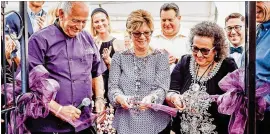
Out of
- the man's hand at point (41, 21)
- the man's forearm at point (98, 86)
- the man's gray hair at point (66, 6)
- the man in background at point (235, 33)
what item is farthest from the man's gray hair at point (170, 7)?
the man's hand at point (41, 21)

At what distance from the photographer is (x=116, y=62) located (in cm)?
198

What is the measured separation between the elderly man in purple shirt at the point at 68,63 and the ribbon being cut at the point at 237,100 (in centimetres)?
73

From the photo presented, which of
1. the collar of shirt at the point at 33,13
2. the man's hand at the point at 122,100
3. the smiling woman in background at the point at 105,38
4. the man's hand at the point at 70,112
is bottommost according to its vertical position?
the man's hand at the point at 70,112

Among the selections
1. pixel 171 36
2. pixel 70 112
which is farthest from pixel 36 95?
pixel 171 36

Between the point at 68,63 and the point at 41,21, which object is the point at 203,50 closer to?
the point at 68,63

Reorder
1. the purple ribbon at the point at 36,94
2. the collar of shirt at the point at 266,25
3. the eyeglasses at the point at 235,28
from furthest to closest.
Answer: the eyeglasses at the point at 235,28 → the purple ribbon at the point at 36,94 → the collar of shirt at the point at 266,25

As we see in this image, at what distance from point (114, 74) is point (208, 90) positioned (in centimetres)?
56

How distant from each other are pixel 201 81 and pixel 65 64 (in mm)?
791

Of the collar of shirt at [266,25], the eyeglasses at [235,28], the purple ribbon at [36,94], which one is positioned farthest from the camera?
the eyeglasses at [235,28]

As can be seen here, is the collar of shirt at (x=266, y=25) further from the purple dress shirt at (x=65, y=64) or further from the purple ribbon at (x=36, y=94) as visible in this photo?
the purple ribbon at (x=36, y=94)

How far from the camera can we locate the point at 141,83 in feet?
6.40

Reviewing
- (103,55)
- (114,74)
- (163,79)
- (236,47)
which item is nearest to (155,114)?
(163,79)

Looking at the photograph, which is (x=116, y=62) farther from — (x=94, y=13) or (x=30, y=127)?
(x=30, y=127)

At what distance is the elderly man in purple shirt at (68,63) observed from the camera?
1.85 m
